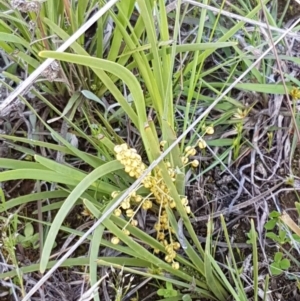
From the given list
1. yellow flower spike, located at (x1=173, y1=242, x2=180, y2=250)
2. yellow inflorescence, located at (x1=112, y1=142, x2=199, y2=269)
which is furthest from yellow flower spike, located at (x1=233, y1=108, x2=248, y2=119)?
yellow flower spike, located at (x1=173, y1=242, x2=180, y2=250)

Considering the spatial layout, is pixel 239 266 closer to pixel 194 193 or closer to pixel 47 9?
pixel 194 193

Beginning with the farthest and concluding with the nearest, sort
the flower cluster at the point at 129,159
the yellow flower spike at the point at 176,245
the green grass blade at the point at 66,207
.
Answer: the yellow flower spike at the point at 176,245, the flower cluster at the point at 129,159, the green grass blade at the point at 66,207

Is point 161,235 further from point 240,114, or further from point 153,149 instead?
point 240,114

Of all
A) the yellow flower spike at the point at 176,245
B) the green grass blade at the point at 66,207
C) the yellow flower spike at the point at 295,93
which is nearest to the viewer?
the green grass blade at the point at 66,207

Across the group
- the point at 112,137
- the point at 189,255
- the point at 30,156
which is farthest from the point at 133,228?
the point at 30,156

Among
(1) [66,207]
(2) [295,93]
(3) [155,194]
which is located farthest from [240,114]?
(1) [66,207]

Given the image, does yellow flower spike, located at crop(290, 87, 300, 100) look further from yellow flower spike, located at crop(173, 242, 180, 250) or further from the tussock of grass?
yellow flower spike, located at crop(173, 242, 180, 250)

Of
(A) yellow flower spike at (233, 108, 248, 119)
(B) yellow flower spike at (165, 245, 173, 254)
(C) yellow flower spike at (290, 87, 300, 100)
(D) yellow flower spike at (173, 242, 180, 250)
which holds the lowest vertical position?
(D) yellow flower spike at (173, 242, 180, 250)

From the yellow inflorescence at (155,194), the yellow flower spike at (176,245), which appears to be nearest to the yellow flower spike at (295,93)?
the yellow inflorescence at (155,194)

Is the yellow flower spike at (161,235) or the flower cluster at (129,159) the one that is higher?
the flower cluster at (129,159)

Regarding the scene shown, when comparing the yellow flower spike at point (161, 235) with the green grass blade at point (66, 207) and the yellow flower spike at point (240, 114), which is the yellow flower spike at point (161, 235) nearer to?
the green grass blade at point (66, 207)

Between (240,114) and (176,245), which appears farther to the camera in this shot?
(240,114)
